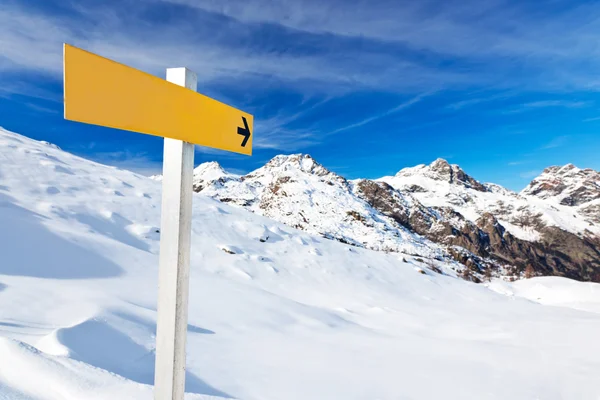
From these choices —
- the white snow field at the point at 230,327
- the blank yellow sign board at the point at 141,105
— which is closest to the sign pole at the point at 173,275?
the blank yellow sign board at the point at 141,105

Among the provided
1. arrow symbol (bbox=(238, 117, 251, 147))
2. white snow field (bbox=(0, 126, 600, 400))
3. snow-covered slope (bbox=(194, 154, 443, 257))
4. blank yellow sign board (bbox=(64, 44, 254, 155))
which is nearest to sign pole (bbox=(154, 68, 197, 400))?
blank yellow sign board (bbox=(64, 44, 254, 155))

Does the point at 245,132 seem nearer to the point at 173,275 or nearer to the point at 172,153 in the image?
the point at 172,153

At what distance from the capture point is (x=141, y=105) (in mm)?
1578

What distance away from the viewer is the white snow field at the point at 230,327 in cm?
394

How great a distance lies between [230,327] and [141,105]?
20.0ft

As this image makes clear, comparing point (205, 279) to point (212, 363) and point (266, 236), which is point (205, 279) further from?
point (266, 236)

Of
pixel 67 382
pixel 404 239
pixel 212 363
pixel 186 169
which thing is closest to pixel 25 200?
pixel 212 363

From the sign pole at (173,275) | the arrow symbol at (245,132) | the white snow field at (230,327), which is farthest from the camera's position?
the white snow field at (230,327)

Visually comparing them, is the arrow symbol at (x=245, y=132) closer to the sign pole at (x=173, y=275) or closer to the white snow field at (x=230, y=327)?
the sign pole at (x=173, y=275)

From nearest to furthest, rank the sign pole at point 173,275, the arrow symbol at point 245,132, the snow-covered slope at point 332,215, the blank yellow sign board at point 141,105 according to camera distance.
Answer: the blank yellow sign board at point 141,105 → the sign pole at point 173,275 → the arrow symbol at point 245,132 → the snow-covered slope at point 332,215

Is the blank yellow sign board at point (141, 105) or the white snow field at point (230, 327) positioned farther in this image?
the white snow field at point (230, 327)

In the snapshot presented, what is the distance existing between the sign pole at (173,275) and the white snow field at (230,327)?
116 cm

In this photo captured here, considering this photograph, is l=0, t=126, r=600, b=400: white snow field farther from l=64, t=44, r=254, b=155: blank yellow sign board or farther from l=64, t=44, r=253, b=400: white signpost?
l=64, t=44, r=254, b=155: blank yellow sign board

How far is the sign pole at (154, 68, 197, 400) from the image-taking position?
1745mm
